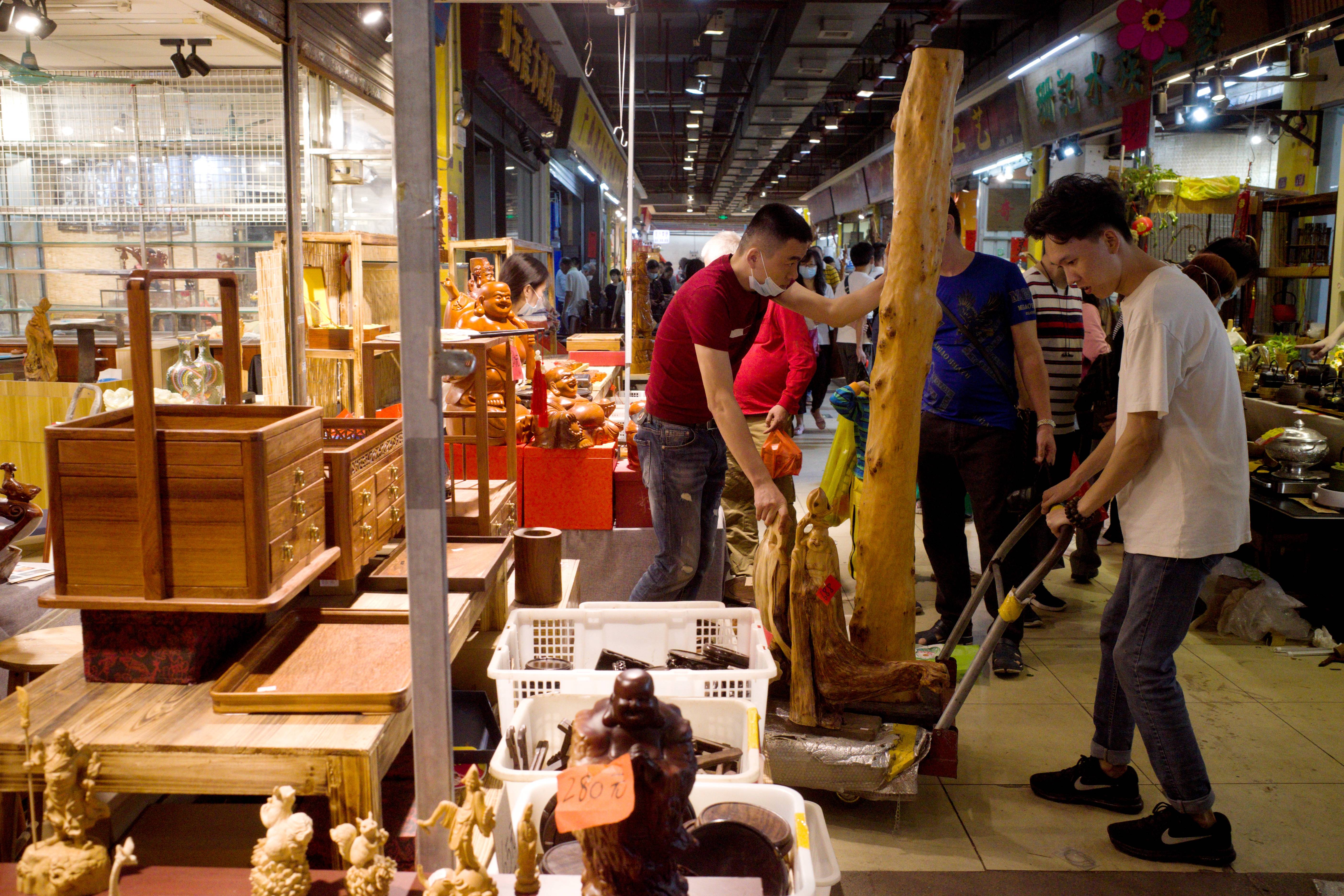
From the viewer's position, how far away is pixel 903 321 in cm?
296

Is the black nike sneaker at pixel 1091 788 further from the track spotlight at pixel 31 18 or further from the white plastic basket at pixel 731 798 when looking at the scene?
the track spotlight at pixel 31 18

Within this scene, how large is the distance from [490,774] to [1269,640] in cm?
395

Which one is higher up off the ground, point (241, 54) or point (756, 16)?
point (756, 16)

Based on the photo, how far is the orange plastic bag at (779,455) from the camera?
4262mm

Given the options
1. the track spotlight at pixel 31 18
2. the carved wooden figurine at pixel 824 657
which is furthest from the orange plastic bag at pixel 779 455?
the track spotlight at pixel 31 18

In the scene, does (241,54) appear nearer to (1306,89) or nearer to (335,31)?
(335,31)

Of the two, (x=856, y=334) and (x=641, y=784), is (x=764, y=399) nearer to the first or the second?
(x=856, y=334)

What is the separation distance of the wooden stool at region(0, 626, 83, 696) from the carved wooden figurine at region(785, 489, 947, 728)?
173cm

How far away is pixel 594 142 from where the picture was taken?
15.0 meters

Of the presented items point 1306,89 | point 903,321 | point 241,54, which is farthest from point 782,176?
point 903,321

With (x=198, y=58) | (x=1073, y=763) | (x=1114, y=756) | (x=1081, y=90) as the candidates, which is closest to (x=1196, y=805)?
(x=1114, y=756)

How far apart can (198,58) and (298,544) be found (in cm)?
539

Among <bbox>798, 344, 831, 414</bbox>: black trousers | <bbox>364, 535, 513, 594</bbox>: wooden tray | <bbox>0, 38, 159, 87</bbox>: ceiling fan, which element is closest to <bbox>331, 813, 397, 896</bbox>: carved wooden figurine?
<bbox>364, 535, 513, 594</bbox>: wooden tray

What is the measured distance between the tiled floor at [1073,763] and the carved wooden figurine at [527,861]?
5.08ft
